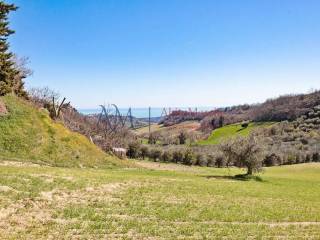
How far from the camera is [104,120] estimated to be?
132 m

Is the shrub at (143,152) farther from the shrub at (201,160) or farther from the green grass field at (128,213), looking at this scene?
the green grass field at (128,213)

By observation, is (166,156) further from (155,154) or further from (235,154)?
(235,154)

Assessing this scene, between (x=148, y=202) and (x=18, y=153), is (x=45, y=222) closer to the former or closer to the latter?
(x=148, y=202)

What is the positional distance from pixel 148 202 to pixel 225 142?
122 ft

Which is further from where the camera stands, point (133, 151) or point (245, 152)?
point (133, 151)

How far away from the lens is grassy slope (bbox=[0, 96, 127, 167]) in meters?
46.0

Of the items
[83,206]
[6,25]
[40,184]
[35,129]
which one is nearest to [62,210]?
[83,206]

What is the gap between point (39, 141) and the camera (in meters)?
49.1

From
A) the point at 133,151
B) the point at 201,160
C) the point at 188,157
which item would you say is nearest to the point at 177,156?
the point at 188,157

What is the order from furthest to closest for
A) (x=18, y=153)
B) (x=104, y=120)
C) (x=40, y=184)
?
(x=104, y=120) < (x=18, y=153) < (x=40, y=184)

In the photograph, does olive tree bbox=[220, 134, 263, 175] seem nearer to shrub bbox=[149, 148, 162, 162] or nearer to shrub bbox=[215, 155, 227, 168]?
shrub bbox=[215, 155, 227, 168]

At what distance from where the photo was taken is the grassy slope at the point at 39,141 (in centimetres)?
4603

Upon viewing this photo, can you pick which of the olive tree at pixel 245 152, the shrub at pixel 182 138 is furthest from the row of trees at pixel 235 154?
the shrub at pixel 182 138

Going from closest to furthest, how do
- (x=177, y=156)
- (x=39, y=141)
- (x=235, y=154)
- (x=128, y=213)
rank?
(x=128, y=213), (x=39, y=141), (x=235, y=154), (x=177, y=156)
